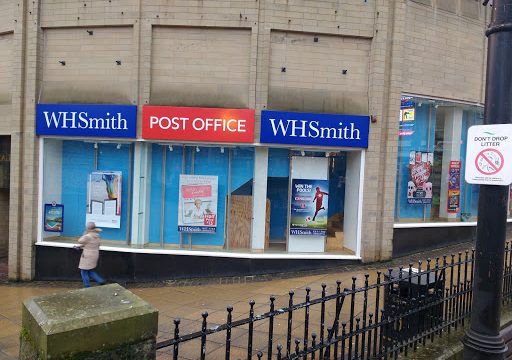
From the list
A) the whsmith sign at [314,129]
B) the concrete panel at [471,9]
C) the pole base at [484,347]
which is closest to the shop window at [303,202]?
the whsmith sign at [314,129]

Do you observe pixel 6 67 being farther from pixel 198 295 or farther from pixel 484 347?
pixel 484 347

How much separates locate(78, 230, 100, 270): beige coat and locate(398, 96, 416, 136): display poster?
715 cm

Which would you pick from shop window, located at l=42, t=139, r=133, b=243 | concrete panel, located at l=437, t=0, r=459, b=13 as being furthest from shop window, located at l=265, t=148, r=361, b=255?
concrete panel, located at l=437, t=0, r=459, b=13

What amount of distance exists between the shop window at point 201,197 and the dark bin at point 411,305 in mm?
5019

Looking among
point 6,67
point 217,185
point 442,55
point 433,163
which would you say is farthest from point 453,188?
point 6,67

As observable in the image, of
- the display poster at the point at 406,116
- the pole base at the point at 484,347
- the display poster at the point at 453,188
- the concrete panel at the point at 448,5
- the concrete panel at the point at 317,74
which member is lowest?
the pole base at the point at 484,347

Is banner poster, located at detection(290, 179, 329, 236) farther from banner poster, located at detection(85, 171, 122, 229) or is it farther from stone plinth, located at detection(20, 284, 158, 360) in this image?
stone plinth, located at detection(20, 284, 158, 360)

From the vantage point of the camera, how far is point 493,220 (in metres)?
3.82

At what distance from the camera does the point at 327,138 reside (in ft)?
30.1

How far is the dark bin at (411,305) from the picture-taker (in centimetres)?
438

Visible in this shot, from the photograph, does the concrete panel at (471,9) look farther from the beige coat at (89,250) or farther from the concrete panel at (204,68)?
the beige coat at (89,250)

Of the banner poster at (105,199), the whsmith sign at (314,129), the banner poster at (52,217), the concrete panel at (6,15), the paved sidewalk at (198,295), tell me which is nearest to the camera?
the paved sidewalk at (198,295)

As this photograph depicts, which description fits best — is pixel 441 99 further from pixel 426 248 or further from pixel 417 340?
pixel 417 340

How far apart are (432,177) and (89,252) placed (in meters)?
8.26
